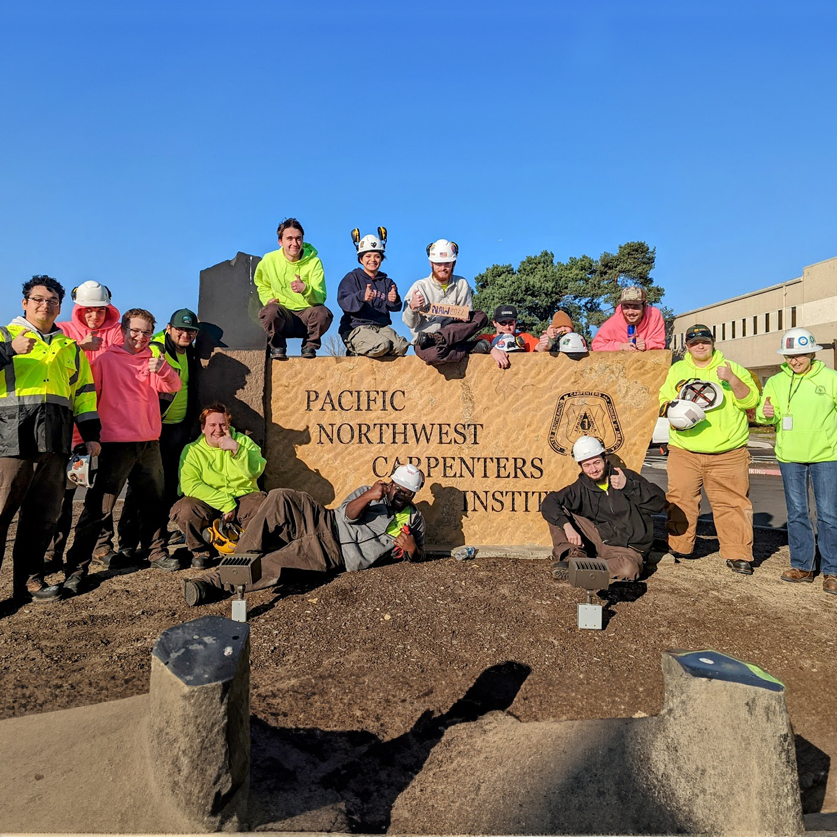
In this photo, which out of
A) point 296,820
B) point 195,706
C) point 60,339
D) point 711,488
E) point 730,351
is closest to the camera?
point 195,706

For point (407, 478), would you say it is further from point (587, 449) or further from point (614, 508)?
point (614, 508)

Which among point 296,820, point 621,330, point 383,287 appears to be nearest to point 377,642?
point 296,820

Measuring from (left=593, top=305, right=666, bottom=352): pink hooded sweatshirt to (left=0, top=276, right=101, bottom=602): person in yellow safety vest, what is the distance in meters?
4.50

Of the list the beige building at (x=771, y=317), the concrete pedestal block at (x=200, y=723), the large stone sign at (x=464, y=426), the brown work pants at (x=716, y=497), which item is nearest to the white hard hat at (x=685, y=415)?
the brown work pants at (x=716, y=497)

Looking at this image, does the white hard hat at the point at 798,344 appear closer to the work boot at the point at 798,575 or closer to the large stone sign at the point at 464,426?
the large stone sign at the point at 464,426

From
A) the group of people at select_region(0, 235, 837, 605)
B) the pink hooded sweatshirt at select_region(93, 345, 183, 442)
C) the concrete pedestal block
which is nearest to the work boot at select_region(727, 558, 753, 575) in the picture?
the group of people at select_region(0, 235, 837, 605)

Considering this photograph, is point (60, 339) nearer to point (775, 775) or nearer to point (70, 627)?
point (70, 627)

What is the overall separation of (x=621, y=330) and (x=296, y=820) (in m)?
5.12

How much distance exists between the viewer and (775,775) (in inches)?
87.0

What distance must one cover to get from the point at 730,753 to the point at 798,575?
138 inches

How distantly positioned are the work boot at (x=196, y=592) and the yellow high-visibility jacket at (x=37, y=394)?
1.28 meters

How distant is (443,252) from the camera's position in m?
5.93

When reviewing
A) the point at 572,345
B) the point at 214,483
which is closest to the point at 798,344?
the point at 572,345

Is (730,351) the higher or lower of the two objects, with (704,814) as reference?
higher
